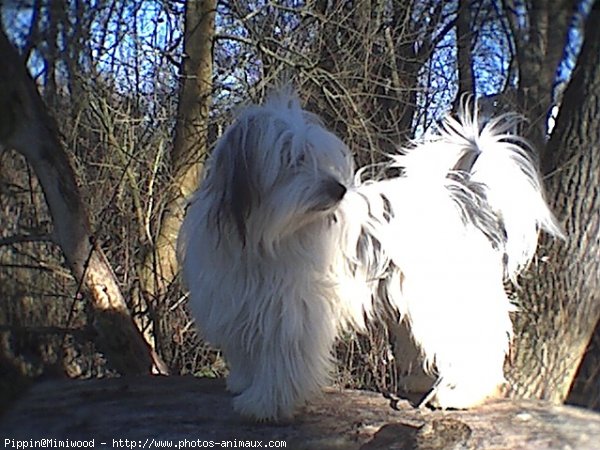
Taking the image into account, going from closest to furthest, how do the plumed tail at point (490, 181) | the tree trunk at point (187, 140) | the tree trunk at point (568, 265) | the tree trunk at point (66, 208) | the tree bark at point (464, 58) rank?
the plumed tail at point (490, 181) < the tree trunk at point (66, 208) < the tree trunk at point (568, 265) < the tree trunk at point (187, 140) < the tree bark at point (464, 58)

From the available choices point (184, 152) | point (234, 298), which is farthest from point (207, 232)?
point (184, 152)

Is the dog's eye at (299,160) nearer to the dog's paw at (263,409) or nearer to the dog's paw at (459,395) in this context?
the dog's paw at (263,409)

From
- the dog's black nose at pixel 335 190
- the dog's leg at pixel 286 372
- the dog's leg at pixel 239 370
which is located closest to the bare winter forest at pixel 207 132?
the dog's leg at pixel 286 372

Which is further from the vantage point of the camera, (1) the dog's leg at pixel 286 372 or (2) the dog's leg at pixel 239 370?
(2) the dog's leg at pixel 239 370

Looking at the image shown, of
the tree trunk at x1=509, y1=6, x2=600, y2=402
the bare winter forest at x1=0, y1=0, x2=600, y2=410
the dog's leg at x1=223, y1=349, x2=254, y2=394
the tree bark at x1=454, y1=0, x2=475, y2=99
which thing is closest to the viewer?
the dog's leg at x1=223, y1=349, x2=254, y2=394

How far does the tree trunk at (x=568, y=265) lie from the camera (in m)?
3.96

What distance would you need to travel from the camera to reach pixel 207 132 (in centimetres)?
459

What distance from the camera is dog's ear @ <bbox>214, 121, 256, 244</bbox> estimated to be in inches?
106

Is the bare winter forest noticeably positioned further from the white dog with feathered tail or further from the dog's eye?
the dog's eye

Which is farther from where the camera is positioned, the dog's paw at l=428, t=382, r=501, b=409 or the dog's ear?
the dog's paw at l=428, t=382, r=501, b=409

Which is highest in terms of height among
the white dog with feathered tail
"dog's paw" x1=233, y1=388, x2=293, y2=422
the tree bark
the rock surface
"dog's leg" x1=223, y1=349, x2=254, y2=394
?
the tree bark

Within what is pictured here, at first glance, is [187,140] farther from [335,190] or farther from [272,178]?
[335,190]

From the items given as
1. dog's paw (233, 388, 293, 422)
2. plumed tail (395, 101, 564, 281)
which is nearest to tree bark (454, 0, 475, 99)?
plumed tail (395, 101, 564, 281)

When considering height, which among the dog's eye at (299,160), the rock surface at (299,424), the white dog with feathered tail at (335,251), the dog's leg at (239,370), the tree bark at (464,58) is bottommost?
the rock surface at (299,424)
